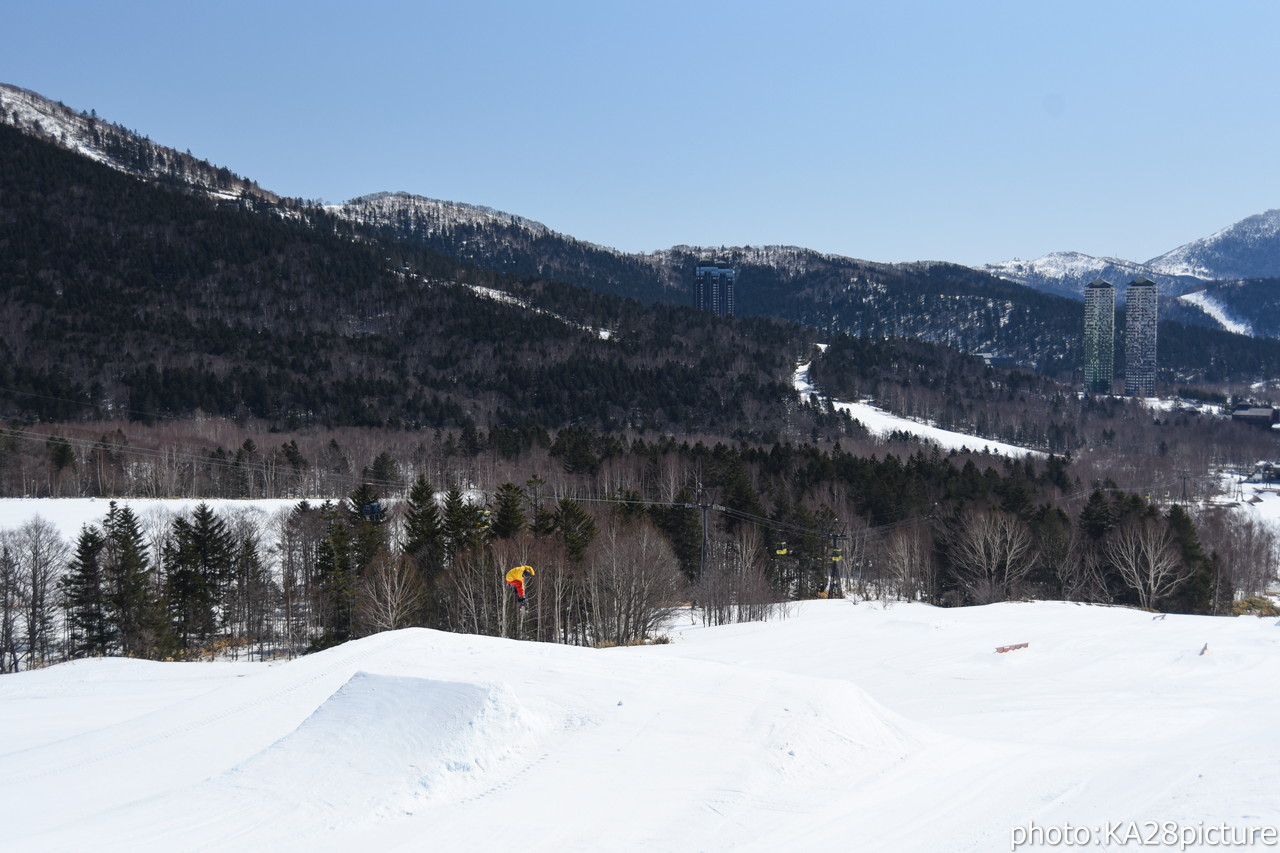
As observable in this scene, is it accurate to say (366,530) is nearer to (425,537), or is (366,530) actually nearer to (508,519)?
(425,537)

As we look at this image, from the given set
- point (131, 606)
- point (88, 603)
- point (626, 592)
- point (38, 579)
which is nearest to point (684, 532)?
point (626, 592)

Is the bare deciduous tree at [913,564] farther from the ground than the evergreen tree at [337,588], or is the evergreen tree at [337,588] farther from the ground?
the evergreen tree at [337,588]

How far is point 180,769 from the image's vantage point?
1488 cm

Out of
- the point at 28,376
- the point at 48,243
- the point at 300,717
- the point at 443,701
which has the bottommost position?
the point at 300,717

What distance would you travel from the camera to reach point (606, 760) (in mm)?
13820

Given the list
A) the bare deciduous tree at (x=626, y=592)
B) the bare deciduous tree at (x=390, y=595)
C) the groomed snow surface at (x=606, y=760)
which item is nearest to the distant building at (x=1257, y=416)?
the bare deciduous tree at (x=626, y=592)

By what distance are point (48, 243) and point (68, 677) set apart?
19846 cm

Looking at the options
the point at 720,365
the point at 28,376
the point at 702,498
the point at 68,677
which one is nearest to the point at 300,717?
Answer: the point at 68,677

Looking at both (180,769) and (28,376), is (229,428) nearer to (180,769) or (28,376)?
Result: (28,376)

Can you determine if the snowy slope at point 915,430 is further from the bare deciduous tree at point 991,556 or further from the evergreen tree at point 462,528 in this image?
the evergreen tree at point 462,528

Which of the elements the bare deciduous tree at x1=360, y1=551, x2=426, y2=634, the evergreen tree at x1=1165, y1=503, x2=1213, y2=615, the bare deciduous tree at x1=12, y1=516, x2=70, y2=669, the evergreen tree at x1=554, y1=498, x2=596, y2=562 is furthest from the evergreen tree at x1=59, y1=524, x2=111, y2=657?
the evergreen tree at x1=1165, y1=503, x2=1213, y2=615

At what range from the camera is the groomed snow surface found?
11.7 meters

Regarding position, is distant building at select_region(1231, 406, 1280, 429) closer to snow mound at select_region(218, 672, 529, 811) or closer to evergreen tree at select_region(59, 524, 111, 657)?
evergreen tree at select_region(59, 524, 111, 657)

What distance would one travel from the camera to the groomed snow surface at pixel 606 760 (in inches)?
459
